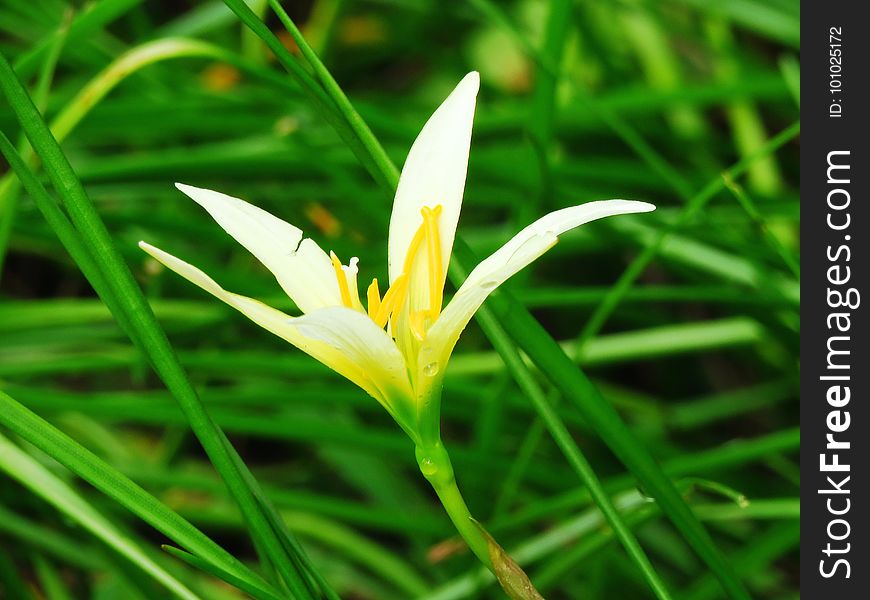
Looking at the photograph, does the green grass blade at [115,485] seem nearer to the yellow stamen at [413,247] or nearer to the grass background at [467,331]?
the grass background at [467,331]

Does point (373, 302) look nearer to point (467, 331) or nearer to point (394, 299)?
point (394, 299)

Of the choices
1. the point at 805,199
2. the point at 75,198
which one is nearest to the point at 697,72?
the point at 805,199

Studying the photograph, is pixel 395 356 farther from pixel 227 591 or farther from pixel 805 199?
pixel 227 591

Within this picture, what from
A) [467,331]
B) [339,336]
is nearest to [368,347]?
[339,336]

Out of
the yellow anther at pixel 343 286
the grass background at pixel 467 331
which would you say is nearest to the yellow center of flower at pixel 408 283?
the yellow anther at pixel 343 286

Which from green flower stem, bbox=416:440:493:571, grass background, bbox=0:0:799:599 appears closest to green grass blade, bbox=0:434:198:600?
grass background, bbox=0:0:799:599

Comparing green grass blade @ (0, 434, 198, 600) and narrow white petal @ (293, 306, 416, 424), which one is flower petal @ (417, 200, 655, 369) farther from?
green grass blade @ (0, 434, 198, 600)
